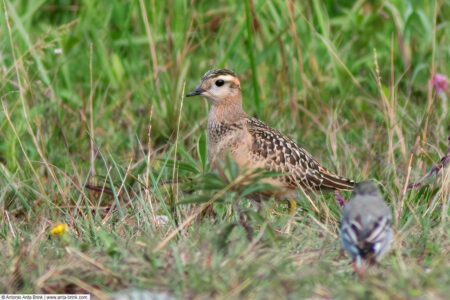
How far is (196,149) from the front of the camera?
541cm

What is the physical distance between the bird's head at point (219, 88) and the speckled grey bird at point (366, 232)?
2.39 metres

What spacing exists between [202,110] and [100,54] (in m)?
1.51

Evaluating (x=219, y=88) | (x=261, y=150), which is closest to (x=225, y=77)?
(x=219, y=88)

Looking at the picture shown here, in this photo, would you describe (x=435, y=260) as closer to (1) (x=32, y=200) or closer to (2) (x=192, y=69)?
(1) (x=32, y=200)

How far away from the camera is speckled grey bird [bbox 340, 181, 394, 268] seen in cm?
320

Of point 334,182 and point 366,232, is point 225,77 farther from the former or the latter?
point 366,232

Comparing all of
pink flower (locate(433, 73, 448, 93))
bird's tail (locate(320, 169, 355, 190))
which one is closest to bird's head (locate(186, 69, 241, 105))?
bird's tail (locate(320, 169, 355, 190))

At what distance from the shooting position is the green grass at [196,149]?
337 centimetres

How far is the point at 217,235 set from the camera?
3523 millimetres

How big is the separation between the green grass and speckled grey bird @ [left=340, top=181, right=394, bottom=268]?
118 millimetres

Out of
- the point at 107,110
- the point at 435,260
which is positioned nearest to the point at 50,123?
the point at 107,110

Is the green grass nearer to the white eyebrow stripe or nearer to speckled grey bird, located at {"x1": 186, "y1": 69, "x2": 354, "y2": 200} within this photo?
speckled grey bird, located at {"x1": 186, "y1": 69, "x2": 354, "y2": 200}

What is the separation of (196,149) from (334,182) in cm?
107

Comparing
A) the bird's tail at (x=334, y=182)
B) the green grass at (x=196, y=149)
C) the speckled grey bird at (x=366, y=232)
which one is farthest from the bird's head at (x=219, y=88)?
the speckled grey bird at (x=366, y=232)
